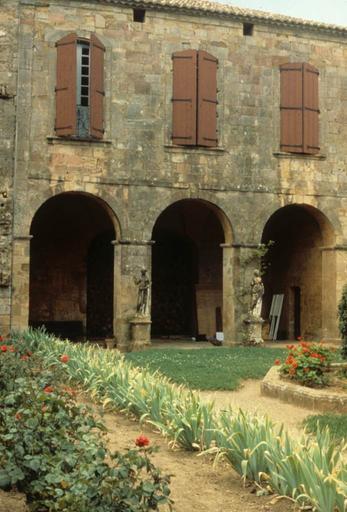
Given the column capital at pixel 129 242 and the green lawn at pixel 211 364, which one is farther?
the column capital at pixel 129 242

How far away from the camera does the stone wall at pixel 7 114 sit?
1708cm

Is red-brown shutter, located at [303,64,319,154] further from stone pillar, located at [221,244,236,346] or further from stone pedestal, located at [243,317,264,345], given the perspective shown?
stone pedestal, located at [243,317,264,345]

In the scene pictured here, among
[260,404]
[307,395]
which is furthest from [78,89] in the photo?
[307,395]

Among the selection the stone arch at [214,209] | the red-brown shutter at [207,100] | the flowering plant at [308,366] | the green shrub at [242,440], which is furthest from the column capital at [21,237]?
the flowering plant at [308,366]

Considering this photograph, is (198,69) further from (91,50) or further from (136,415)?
(136,415)

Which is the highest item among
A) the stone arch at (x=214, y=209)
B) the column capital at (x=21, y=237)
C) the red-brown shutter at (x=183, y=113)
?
the red-brown shutter at (x=183, y=113)

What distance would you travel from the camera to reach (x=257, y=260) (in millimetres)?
18906

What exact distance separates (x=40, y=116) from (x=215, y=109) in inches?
173

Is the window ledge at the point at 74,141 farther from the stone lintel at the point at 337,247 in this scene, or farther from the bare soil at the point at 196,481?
the bare soil at the point at 196,481

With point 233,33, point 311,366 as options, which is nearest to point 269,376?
point 311,366

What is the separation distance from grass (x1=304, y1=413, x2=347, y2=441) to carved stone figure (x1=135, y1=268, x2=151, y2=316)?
9.10 metres

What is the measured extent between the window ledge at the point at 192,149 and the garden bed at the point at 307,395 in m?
8.68

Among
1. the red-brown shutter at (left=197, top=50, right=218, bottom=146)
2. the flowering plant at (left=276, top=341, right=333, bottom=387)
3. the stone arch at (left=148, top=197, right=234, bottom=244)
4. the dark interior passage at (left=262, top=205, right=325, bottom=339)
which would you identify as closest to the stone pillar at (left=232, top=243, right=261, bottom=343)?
the stone arch at (left=148, top=197, right=234, bottom=244)

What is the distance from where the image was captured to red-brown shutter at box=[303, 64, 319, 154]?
760 inches
